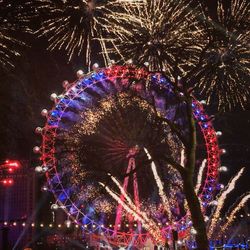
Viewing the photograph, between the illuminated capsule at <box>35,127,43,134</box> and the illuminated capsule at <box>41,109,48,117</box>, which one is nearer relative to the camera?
the illuminated capsule at <box>35,127,43,134</box>

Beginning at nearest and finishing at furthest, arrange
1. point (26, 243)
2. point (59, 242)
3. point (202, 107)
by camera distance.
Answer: point (202, 107), point (59, 242), point (26, 243)

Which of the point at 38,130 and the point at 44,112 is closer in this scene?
the point at 38,130

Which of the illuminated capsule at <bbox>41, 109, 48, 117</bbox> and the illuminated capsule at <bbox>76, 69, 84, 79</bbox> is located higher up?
the illuminated capsule at <bbox>76, 69, 84, 79</bbox>

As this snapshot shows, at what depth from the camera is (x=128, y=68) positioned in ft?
67.8

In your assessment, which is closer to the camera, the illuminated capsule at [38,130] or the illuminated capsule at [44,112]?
the illuminated capsule at [38,130]

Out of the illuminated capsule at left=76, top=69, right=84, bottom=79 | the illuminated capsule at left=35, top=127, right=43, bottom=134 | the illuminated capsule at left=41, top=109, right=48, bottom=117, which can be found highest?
the illuminated capsule at left=76, top=69, right=84, bottom=79

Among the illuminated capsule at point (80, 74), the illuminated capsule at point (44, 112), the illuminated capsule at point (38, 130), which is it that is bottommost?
the illuminated capsule at point (38, 130)

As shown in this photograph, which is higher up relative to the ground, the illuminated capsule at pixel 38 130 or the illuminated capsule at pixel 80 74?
the illuminated capsule at pixel 80 74

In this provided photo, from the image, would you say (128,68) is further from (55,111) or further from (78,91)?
(55,111)

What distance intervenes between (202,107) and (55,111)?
6.98m

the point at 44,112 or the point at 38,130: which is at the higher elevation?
the point at 44,112

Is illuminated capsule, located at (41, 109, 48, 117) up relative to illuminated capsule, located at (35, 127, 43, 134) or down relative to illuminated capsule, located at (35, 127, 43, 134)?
up

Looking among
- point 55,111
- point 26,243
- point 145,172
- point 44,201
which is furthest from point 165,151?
point 44,201

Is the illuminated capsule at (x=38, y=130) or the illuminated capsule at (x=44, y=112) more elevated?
the illuminated capsule at (x=44, y=112)
